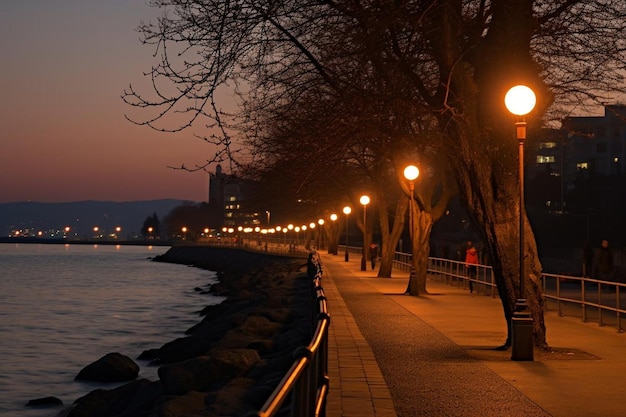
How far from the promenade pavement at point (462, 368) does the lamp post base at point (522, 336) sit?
0.15 metres

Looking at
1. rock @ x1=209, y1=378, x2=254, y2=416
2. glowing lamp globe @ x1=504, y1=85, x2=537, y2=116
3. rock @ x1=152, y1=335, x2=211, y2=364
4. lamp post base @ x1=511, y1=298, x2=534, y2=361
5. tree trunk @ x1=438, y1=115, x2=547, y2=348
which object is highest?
glowing lamp globe @ x1=504, y1=85, x2=537, y2=116

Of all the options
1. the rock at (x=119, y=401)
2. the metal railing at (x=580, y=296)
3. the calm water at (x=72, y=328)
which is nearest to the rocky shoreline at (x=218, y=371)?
the rock at (x=119, y=401)

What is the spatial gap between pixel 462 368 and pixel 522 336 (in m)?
1.45

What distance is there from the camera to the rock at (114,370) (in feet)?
88.2

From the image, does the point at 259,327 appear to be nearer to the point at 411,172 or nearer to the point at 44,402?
the point at 44,402

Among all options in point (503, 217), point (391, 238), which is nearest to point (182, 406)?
point (503, 217)

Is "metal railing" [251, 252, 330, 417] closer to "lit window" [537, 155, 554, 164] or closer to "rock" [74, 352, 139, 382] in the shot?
"rock" [74, 352, 139, 382]

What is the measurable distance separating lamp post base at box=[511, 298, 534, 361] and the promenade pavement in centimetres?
15

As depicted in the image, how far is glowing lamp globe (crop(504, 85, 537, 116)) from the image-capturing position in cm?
1591

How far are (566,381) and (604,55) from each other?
8.15 m

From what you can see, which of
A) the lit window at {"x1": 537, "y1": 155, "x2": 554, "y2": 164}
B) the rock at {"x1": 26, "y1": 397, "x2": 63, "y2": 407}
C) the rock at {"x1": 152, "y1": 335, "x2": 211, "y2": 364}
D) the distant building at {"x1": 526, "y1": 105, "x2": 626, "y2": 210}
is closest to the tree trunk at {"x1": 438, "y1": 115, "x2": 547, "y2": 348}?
the rock at {"x1": 26, "y1": 397, "x2": 63, "y2": 407}

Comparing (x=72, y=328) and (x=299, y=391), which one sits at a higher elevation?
(x=299, y=391)

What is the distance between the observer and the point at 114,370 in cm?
2719

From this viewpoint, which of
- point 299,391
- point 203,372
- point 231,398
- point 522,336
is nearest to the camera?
point 299,391
